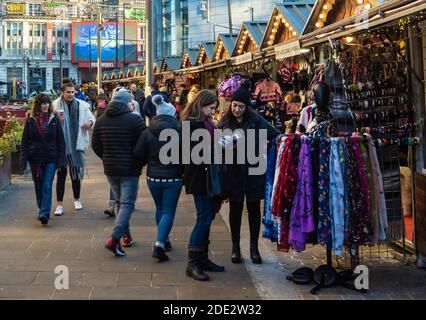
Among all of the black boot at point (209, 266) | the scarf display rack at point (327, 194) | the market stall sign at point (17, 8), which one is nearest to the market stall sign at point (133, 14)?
the market stall sign at point (17, 8)

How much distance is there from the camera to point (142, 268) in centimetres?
605

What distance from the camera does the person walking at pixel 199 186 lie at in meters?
5.72

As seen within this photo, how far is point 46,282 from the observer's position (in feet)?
18.1

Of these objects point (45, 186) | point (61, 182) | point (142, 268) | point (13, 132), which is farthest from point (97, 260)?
point (13, 132)

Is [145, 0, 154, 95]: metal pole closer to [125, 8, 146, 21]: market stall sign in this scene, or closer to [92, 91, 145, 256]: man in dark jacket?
[92, 91, 145, 256]: man in dark jacket

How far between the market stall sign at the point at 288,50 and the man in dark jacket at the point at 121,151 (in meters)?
2.82

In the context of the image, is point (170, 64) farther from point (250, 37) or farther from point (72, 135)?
point (72, 135)

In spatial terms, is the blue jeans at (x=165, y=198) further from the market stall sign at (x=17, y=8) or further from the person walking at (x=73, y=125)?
the market stall sign at (x=17, y=8)

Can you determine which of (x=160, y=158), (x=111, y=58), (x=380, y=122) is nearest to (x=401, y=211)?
(x=380, y=122)

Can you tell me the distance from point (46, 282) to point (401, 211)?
3.58m

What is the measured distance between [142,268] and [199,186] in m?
1.06
